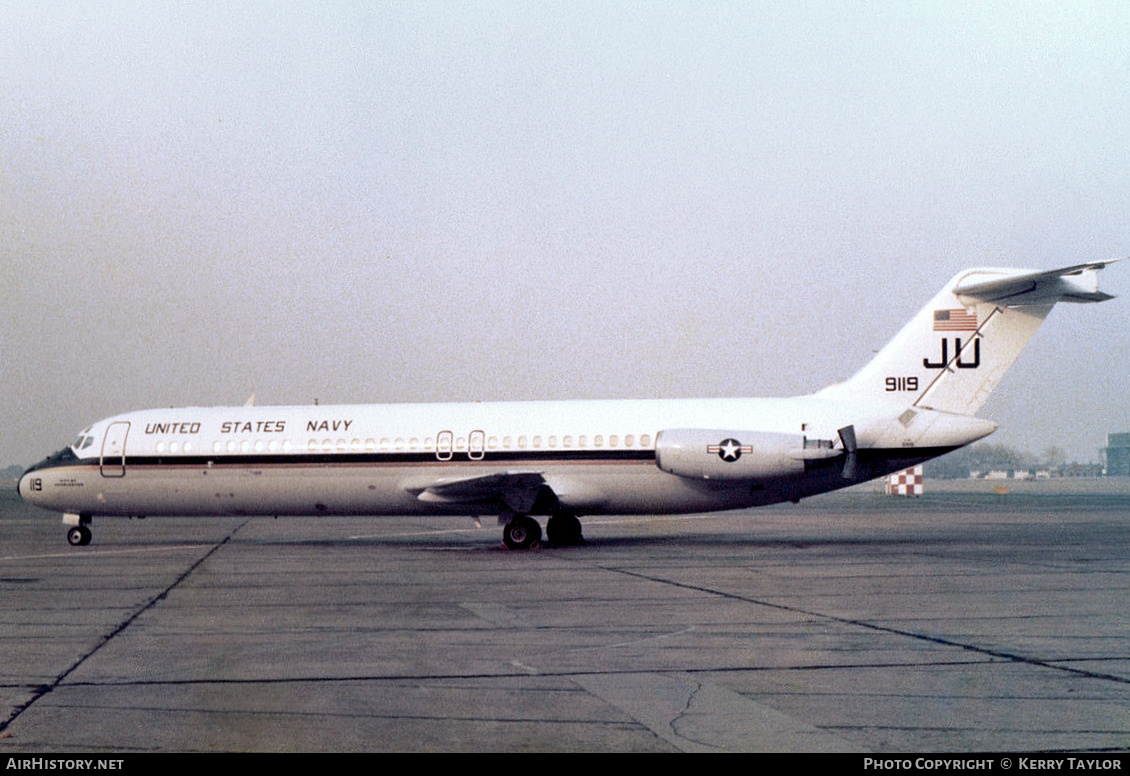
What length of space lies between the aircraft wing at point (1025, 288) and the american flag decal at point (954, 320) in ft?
1.02

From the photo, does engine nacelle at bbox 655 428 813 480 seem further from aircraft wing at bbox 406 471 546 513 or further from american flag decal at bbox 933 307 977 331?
american flag decal at bbox 933 307 977 331

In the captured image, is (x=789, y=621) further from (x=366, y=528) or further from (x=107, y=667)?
(x=366, y=528)

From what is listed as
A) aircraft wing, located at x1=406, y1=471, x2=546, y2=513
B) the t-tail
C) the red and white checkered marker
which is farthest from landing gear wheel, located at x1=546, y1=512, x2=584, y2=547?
the red and white checkered marker

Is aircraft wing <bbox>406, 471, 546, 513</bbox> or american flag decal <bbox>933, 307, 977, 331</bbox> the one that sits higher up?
american flag decal <bbox>933, 307, 977, 331</bbox>

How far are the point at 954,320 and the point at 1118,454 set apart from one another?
469ft

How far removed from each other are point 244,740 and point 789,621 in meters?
6.27

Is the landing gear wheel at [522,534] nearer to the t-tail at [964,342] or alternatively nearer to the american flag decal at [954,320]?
the t-tail at [964,342]

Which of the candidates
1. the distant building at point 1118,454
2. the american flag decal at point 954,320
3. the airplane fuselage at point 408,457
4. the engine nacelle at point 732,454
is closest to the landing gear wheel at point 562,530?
the airplane fuselage at point 408,457

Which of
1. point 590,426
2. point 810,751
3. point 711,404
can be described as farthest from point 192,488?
point 810,751

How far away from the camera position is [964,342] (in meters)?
21.3

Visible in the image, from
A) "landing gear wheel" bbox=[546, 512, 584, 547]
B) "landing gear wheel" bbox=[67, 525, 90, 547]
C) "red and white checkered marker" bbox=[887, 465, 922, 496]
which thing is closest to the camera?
"landing gear wheel" bbox=[546, 512, 584, 547]

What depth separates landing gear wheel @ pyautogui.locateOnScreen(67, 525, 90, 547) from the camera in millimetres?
24672

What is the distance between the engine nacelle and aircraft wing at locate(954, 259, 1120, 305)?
4494mm

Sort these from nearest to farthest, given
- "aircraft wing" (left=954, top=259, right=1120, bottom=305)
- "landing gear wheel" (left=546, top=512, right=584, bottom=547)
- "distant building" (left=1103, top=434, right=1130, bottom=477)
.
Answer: "aircraft wing" (left=954, top=259, right=1120, bottom=305)
"landing gear wheel" (left=546, top=512, right=584, bottom=547)
"distant building" (left=1103, top=434, right=1130, bottom=477)
